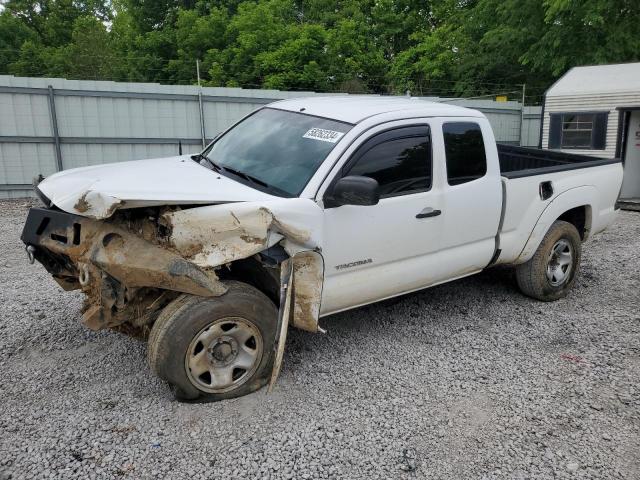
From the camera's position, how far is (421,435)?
328cm

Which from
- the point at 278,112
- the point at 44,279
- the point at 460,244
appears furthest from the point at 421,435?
the point at 44,279

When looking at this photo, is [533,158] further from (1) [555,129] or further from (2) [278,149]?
(1) [555,129]

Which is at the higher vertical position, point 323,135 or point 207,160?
point 323,135

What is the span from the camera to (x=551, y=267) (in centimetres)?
547

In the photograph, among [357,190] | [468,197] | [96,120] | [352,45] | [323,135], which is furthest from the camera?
[352,45]

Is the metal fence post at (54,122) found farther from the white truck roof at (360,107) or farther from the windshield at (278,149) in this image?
the white truck roof at (360,107)

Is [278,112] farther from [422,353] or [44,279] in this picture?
[44,279]

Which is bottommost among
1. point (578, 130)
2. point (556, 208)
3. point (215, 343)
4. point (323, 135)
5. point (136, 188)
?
point (215, 343)

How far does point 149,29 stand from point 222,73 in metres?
9.31

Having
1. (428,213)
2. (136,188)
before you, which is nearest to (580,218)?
(428,213)

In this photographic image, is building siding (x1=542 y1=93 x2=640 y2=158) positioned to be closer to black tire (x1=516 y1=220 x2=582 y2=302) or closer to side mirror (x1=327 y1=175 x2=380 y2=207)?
black tire (x1=516 y1=220 x2=582 y2=302)

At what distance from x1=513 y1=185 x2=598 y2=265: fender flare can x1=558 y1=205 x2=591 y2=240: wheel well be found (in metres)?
0.07

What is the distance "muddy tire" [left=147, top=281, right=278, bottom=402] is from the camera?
327 cm

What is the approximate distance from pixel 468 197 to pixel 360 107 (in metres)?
1.13
